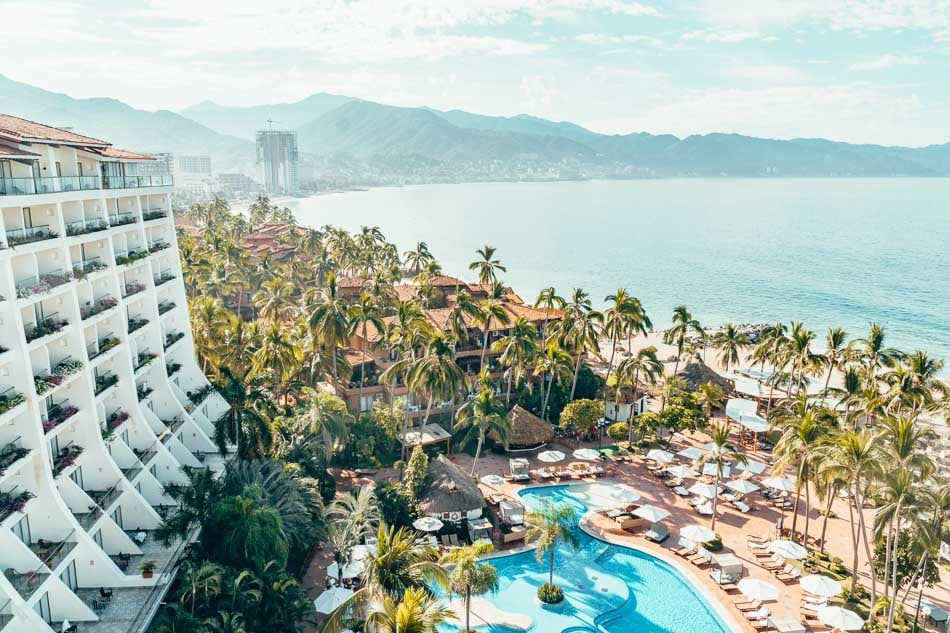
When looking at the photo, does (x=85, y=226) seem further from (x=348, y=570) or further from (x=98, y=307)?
(x=348, y=570)

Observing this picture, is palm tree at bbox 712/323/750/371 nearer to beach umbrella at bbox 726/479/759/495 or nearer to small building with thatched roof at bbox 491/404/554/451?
small building with thatched roof at bbox 491/404/554/451

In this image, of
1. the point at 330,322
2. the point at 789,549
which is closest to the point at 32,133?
the point at 330,322

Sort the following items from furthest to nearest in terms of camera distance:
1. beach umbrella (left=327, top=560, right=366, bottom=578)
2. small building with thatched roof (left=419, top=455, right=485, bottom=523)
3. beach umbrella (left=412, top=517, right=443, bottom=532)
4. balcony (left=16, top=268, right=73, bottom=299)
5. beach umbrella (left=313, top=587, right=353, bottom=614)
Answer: small building with thatched roof (left=419, top=455, right=485, bottom=523)
beach umbrella (left=412, top=517, right=443, bottom=532)
beach umbrella (left=327, top=560, right=366, bottom=578)
beach umbrella (left=313, top=587, right=353, bottom=614)
balcony (left=16, top=268, right=73, bottom=299)

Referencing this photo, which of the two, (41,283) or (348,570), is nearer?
(41,283)

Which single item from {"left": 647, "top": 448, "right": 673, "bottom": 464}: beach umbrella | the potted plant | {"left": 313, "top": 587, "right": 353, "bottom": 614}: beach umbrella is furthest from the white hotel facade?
{"left": 647, "top": 448, "right": 673, "bottom": 464}: beach umbrella

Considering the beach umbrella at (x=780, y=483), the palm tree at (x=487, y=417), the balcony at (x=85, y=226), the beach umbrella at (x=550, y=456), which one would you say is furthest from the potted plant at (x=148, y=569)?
the beach umbrella at (x=780, y=483)

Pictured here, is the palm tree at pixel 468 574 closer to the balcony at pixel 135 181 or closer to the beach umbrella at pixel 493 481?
the beach umbrella at pixel 493 481

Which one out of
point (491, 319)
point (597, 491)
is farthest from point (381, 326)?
point (597, 491)
